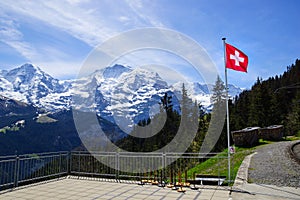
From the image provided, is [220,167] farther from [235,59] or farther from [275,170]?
[235,59]

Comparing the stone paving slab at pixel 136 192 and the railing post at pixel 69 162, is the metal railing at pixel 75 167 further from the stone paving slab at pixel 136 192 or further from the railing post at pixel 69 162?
the stone paving slab at pixel 136 192

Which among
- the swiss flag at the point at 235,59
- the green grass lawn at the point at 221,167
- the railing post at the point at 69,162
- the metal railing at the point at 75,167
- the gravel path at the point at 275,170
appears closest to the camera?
the gravel path at the point at 275,170

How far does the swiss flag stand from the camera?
9.73 meters

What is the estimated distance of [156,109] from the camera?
48.1m

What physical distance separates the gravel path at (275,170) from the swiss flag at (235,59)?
418cm

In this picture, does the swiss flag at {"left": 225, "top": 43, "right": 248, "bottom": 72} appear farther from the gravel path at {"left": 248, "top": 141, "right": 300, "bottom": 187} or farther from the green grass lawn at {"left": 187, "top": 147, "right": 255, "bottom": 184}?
the gravel path at {"left": 248, "top": 141, "right": 300, "bottom": 187}

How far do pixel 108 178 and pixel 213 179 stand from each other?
4.74m

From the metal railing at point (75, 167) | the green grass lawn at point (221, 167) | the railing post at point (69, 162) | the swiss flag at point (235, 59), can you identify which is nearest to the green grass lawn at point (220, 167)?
the green grass lawn at point (221, 167)

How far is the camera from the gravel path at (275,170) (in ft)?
30.4

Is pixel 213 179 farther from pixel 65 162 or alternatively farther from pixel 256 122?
pixel 256 122

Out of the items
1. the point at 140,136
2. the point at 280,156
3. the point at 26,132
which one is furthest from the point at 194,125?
the point at 26,132

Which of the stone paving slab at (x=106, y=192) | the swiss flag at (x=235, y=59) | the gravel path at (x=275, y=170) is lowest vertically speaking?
the stone paving slab at (x=106, y=192)

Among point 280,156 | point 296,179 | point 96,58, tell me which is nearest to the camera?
point 296,179

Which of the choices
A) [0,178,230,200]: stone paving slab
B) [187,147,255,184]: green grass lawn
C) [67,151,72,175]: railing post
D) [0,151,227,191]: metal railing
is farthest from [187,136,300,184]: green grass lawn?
[67,151,72,175]: railing post
